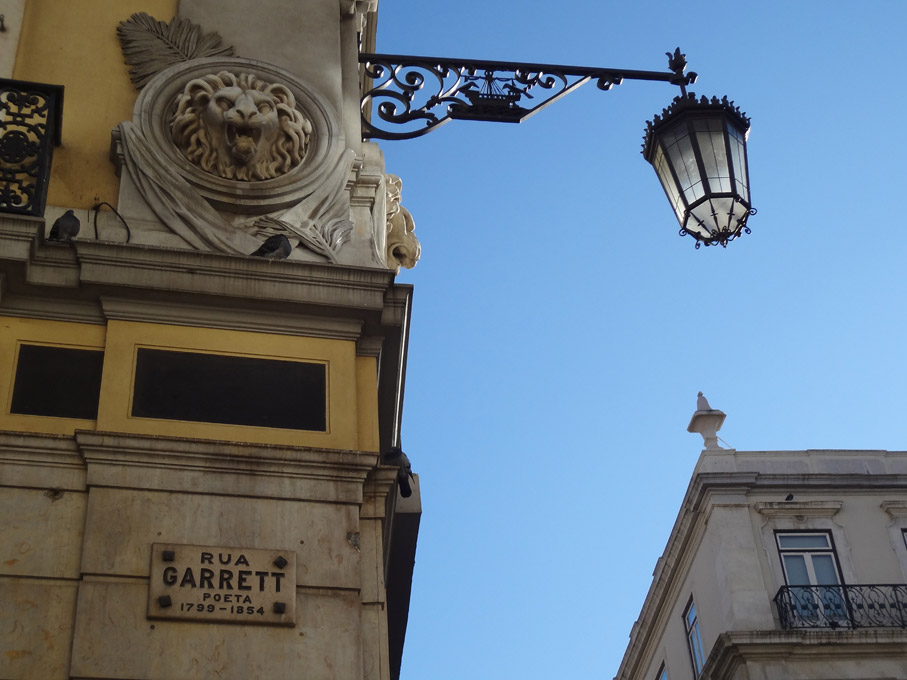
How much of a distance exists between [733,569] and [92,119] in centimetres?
2346

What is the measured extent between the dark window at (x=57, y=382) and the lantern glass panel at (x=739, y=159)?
14.8ft

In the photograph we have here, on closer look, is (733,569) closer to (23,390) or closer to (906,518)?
(906,518)

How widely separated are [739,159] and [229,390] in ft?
13.0

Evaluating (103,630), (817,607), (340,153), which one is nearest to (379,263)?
(340,153)

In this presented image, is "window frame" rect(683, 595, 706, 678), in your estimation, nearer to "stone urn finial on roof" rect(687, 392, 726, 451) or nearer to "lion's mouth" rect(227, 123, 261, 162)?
"stone urn finial on roof" rect(687, 392, 726, 451)

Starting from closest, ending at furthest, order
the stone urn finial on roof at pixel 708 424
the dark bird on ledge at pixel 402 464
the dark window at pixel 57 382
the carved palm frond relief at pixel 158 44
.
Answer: the dark window at pixel 57 382, the dark bird on ledge at pixel 402 464, the carved palm frond relief at pixel 158 44, the stone urn finial on roof at pixel 708 424

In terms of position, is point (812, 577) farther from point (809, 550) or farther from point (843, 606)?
point (843, 606)

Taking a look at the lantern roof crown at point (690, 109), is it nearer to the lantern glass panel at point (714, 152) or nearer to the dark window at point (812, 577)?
the lantern glass panel at point (714, 152)

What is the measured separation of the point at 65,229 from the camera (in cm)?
927

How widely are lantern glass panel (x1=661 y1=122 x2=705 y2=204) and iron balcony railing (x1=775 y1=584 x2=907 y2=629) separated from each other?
71.1 ft

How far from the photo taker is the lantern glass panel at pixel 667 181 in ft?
32.4

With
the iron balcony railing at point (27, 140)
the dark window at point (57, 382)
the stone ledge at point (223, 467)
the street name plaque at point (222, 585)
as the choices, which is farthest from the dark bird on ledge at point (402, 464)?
the iron balcony railing at point (27, 140)

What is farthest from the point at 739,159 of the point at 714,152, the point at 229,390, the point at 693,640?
the point at 693,640

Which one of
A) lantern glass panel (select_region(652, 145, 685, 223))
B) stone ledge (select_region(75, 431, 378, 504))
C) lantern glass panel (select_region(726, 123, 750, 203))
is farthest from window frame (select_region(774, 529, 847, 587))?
stone ledge (select_region(75, 431, 378, 504))
